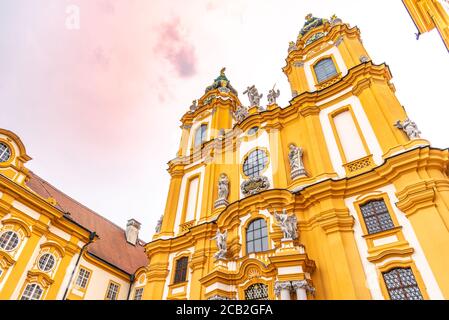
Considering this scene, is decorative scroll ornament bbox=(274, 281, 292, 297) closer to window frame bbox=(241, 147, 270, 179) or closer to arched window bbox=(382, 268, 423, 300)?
arched window bbox=(382, 268, 423, 300)

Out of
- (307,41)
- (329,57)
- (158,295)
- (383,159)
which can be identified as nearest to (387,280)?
(383,159)

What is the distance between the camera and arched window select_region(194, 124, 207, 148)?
74.1 ft

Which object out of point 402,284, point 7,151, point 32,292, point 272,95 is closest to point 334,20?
point 272,95

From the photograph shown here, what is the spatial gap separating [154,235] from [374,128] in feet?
44.5

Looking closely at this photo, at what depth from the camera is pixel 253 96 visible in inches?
838

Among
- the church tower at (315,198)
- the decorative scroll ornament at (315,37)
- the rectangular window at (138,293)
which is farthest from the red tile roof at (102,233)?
the decorative scroll ornament at (315,37)

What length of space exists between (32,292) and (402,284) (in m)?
18.1

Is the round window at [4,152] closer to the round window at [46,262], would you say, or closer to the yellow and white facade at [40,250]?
the yellow and white facade at [40,250]

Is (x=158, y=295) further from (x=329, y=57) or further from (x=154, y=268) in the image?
(x=329, y=57)

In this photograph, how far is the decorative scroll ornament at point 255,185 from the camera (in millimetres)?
15430

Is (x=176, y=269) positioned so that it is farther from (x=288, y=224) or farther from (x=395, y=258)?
(x=395, y=258)

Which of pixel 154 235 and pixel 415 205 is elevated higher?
pixel 154 235

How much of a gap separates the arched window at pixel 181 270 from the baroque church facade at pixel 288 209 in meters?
0.06
